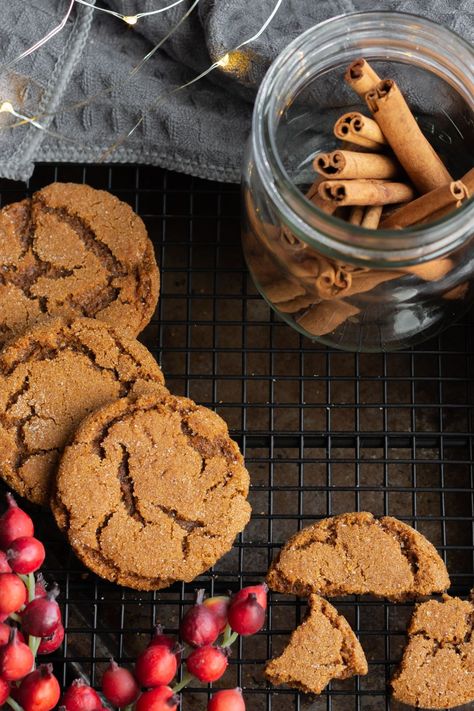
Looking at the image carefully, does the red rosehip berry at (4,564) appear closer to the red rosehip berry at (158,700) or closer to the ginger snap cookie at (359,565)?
the red rosehip berry at (158,700)

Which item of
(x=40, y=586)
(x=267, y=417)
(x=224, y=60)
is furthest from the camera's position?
(x=267, y=417)

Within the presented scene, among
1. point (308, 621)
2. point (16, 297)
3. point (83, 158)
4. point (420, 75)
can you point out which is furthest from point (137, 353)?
point (420, 75)

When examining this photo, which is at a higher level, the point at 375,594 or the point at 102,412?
the point at 102,412

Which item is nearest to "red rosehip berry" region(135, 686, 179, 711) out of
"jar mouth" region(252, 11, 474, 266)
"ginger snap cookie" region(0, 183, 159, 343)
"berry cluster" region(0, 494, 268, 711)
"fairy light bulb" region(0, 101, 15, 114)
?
"berry cluster" region(0, 494, 268, 711)

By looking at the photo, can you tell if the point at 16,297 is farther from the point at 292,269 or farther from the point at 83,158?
the point at 292,269

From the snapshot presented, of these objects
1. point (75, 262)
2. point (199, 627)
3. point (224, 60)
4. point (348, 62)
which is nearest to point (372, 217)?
point (348, 62)

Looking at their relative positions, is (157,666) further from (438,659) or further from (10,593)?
(438,659)

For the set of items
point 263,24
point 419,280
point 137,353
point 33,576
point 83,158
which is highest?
point 263,24

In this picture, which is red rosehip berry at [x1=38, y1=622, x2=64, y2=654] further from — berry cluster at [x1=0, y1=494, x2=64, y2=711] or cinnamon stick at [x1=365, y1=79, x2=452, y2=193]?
cinnamon stick at [x1=365, y1=79, x2=452, y2=193]
